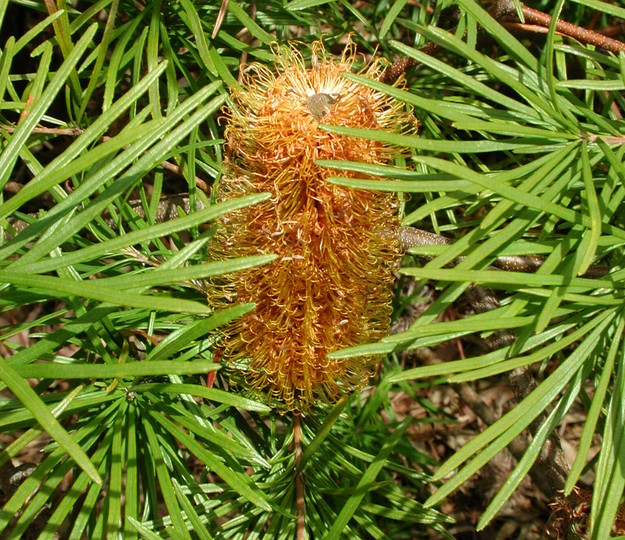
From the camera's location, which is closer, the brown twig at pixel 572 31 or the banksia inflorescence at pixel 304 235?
the banksia inflorescence at pixel 304 235

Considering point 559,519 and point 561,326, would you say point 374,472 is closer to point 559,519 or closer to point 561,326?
point 561,326

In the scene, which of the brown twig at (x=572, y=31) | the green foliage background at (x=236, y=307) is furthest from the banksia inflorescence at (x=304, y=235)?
the brown twig at (x=572, y=31)

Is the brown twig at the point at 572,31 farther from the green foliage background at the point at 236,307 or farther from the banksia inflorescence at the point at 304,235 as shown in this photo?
the banksia inflorescence at the point at 304,235

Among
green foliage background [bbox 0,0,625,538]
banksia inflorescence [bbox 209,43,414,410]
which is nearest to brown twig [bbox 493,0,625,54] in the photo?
green foliage background [bbox 0,0,625,538]

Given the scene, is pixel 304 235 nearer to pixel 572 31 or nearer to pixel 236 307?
pixel 236 307

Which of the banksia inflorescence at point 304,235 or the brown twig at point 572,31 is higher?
the brown twig at point 572,31

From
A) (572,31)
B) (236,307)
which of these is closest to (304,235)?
(236,307)

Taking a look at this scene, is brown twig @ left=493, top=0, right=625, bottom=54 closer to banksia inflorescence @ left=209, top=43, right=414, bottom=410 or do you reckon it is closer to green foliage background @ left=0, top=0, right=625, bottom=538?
green foliage background @ left=0, top=0, right=625, bottom=538

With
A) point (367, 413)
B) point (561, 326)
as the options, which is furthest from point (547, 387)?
point (367, 413)

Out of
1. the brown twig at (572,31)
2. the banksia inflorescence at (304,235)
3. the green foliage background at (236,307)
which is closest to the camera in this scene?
the green foliage background at (236,307)
